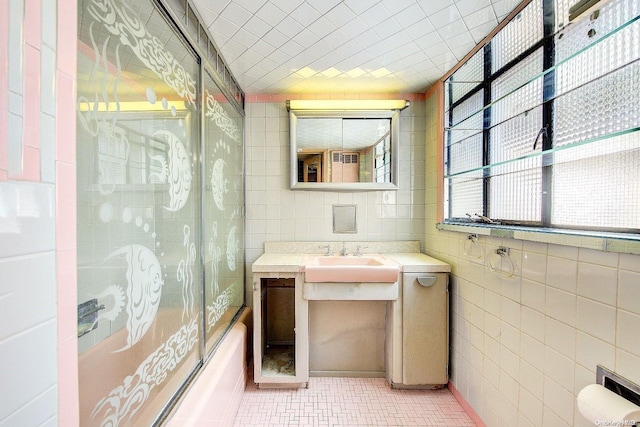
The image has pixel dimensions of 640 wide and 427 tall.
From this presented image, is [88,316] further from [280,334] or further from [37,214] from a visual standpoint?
[280,334]

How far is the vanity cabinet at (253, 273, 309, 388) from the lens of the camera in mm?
1661

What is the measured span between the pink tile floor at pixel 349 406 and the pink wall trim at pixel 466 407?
0.08 feet

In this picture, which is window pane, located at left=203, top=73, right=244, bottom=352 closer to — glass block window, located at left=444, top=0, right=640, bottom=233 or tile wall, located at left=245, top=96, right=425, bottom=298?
tile wall, located at left=245, top=96, right=425, bottom=298

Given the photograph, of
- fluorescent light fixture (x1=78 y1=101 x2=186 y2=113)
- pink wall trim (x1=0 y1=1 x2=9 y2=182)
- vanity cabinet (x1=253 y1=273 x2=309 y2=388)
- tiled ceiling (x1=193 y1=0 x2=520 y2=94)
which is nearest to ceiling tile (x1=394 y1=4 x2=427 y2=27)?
tiled ceiling (x1=193 y1=0 x2=520 y2=94)

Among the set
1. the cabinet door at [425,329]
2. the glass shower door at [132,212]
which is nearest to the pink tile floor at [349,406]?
the cabinet door at [425,329]

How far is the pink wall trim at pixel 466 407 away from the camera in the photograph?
4.64 ft

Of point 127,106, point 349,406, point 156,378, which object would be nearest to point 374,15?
point 127,106

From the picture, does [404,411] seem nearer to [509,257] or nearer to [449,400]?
[449,400]

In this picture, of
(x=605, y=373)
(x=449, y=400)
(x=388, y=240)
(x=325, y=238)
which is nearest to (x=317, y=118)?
(x=325, y=238)

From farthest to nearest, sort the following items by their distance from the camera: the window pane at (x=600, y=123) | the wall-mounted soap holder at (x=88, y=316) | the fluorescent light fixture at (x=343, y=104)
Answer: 1. the fluorescent light fixture at (x=343, y=104)
2. the window pane at (x=600, y=123)
3. the wall-mounted soap holder at (x=88, y=316)

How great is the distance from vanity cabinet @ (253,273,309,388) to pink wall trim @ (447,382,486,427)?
983mm

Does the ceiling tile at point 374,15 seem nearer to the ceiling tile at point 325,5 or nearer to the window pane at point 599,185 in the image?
the ceiling tile at point 325,5

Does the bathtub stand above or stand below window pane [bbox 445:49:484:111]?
below

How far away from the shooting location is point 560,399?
0.96 metres
